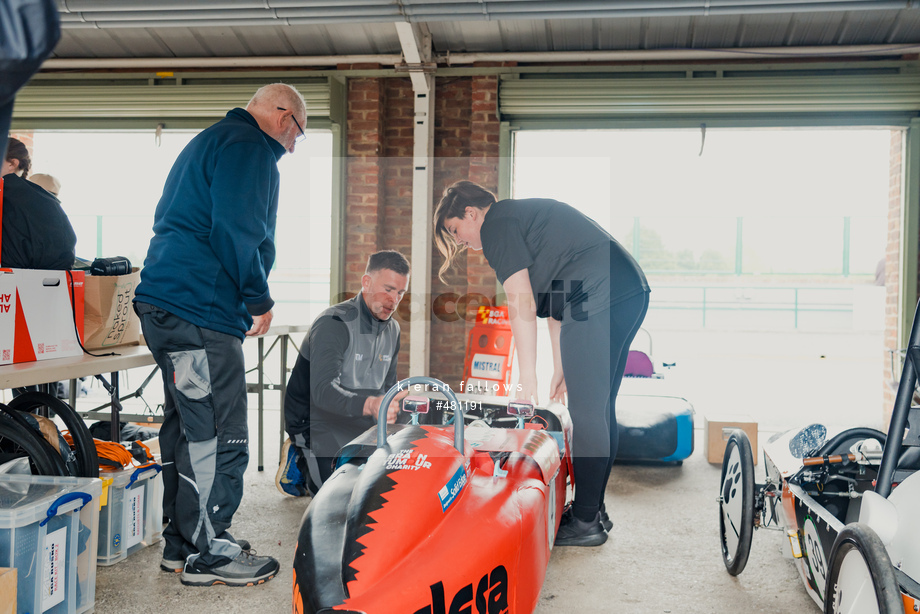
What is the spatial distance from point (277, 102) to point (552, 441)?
1420 millimetres

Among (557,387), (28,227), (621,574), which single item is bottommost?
(621,574)

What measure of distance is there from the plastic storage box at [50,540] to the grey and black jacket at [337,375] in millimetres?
905

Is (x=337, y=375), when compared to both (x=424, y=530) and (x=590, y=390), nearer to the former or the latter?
(x=590, y=390)

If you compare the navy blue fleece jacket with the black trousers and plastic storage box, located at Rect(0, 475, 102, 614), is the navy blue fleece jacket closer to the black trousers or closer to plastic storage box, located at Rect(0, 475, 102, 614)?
the black trousers

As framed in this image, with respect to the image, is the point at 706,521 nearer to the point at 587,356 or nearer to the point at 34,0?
the point at 587,356

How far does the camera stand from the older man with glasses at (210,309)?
202 cm

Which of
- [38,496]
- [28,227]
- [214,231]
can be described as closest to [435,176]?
[28,227]

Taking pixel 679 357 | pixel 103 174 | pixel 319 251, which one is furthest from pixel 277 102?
pixel 679 357

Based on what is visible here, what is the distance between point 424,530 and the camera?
4.42ft

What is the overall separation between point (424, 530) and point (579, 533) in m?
1.28

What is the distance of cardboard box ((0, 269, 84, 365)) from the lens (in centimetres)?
207

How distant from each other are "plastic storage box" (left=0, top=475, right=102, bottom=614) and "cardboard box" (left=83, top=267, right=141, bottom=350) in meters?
→ 0.67

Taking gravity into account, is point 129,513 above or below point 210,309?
below

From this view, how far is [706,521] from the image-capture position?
2850mm
